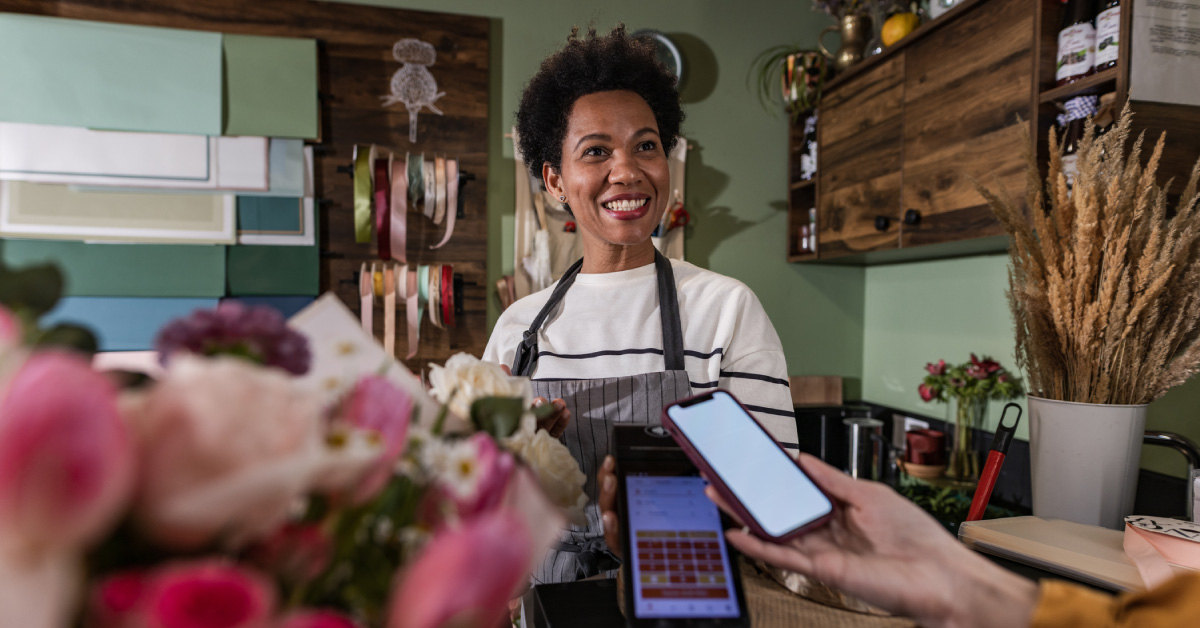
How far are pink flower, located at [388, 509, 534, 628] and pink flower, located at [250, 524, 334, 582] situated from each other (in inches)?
1.3

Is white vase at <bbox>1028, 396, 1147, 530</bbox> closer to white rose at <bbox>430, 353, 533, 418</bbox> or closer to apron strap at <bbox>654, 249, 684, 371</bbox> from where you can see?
apron strap at <bbox>654, 249, 684, 371</bbox>

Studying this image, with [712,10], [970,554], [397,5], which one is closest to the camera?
[970,554]

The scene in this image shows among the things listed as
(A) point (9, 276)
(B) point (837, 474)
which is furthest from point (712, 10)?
(A) point (9, 276)

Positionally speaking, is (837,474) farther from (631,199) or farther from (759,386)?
(631,199)

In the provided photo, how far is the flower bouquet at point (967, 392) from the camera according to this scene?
1879 mm

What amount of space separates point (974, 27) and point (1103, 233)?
0.77 meters

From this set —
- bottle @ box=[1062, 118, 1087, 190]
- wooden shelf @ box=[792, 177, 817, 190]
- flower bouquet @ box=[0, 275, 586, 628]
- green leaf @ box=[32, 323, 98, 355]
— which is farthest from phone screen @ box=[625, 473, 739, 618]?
wooden shelf @ box=[792, 177, 817, 190]

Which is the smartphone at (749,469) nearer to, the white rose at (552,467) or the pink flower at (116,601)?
the white rose at (552,467)

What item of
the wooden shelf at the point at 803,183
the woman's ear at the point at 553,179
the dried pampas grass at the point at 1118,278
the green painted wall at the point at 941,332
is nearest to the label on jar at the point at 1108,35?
the dried pampas grass at the point at 1118,278

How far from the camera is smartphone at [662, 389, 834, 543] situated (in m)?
0.53

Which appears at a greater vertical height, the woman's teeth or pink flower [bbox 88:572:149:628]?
the woman's teeth

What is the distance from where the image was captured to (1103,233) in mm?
1106

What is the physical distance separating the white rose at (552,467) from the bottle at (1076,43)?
150cm

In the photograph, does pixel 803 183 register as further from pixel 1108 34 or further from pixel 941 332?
pixel 1108 34
